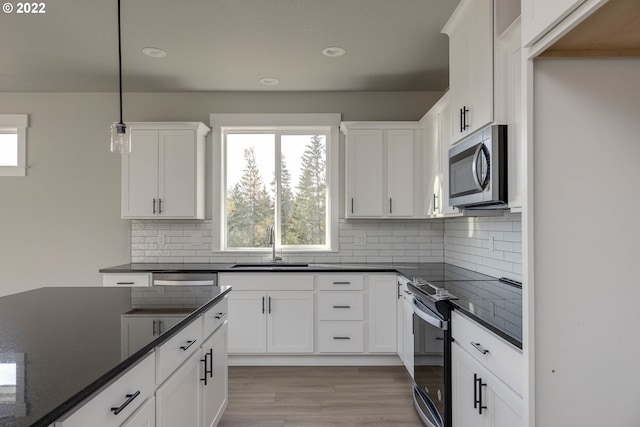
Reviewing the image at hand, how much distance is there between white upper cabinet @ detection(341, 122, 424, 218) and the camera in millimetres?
3973

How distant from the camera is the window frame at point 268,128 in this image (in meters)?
4.27

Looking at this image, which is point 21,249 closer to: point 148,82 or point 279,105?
point 148,82

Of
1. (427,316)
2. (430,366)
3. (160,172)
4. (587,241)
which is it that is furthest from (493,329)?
(160,172)

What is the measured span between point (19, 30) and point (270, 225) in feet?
8.63

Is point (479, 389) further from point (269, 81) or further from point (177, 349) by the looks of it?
point (269, 81)

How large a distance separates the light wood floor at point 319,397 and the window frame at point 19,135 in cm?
308

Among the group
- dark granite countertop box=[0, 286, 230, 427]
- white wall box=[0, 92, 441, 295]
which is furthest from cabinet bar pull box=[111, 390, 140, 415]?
white wall box=[0, 92, 441, 295]

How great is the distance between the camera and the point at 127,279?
145 inches

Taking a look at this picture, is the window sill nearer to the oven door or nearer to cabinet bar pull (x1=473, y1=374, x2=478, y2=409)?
the oven door

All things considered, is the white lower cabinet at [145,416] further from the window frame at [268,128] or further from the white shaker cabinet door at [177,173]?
the window frame at [268,128]

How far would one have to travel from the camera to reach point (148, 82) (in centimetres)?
398

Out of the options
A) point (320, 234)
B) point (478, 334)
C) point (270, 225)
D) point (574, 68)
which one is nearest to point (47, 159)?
point (270, 225)

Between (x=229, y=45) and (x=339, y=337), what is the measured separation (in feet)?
8.72

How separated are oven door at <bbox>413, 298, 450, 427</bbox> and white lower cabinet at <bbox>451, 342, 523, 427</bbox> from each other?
0.08 meters
